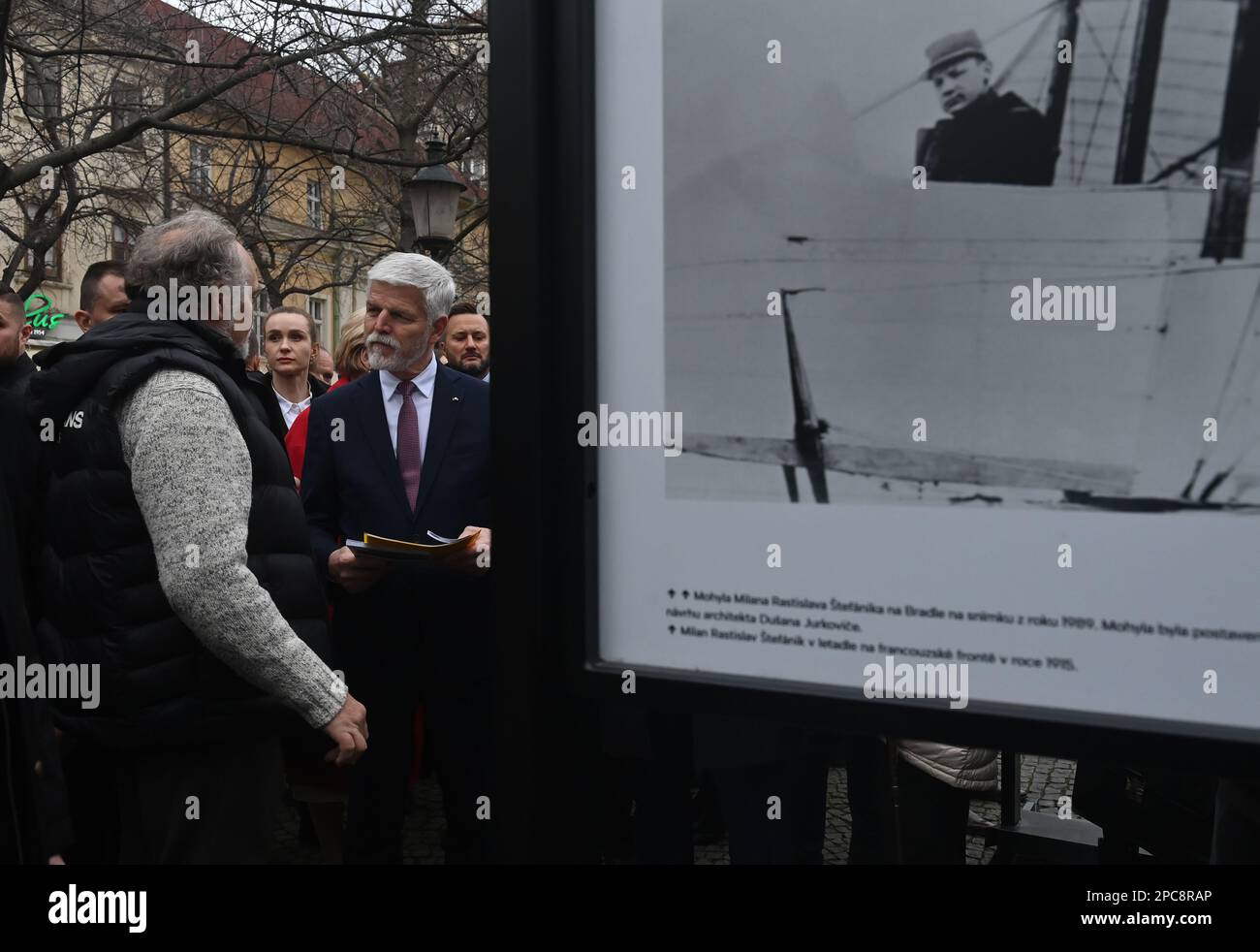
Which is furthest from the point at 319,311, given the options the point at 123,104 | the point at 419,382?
the point at 419,382

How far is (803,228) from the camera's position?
117cm

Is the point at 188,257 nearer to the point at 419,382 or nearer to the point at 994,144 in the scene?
the point at 419,382

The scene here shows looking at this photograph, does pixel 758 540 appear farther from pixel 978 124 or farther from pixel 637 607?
pixel 978 124

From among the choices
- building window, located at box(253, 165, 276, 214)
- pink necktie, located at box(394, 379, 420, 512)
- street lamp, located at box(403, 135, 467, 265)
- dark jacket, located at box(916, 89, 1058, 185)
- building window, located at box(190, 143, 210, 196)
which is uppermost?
building window, located at box(190, 143, 210, 196)

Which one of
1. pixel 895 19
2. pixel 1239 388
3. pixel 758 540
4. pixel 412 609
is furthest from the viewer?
pixel 412 609

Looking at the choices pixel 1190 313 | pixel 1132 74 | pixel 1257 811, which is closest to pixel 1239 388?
pixel 1190 313

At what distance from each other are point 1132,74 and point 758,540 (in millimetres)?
539

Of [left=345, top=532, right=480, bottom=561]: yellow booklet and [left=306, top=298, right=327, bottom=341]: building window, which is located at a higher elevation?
[left=306, top=298, right=327, bottom=341]: building window

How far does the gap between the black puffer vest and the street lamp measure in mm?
7184

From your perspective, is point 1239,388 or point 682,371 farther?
point 682,371

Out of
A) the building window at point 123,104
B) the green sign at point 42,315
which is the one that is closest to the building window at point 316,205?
the building window at point 123,104

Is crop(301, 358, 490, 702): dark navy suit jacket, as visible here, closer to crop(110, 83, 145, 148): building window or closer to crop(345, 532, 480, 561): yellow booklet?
crop(345, 532, 480, 561): yellow booklet

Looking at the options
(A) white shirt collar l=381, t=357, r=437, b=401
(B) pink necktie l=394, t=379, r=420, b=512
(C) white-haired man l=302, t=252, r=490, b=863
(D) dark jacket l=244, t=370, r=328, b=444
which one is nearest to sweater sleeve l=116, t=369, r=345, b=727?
(D) dark jacket l=244, t=370, r=328, b=444

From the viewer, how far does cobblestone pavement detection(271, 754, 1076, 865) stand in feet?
15.0
